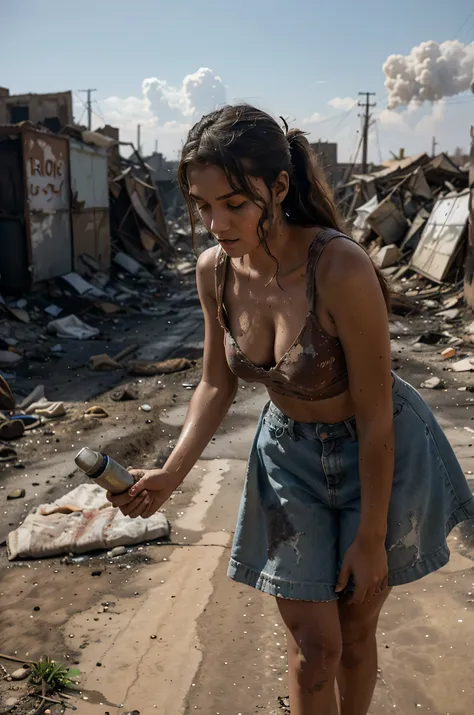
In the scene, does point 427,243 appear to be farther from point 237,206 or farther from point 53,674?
point 237,206

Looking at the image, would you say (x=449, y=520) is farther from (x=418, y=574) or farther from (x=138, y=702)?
(x=138, y=702)

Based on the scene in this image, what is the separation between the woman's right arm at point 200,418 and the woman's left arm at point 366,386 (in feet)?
1.60

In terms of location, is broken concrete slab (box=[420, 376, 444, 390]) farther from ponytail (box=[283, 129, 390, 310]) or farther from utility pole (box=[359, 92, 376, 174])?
utility pole (box=[359, 92, 376, 174])

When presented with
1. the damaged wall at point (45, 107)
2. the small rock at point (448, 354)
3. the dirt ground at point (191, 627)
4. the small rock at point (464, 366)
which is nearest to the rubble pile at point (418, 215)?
the small rock at point (448, 354)

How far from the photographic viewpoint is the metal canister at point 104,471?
6.04 feet

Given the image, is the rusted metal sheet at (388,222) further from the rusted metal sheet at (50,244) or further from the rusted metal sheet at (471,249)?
the rusted metal sheet at (50,244)

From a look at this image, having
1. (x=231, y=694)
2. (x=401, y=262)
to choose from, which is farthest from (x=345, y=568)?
(x=401, y=262)

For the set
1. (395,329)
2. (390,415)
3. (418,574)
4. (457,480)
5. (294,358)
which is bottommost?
(395,329)

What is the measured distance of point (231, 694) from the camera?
8.46ft

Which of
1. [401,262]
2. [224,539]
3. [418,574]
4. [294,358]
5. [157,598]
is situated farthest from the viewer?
[401,262]

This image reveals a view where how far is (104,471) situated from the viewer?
6.19 ft

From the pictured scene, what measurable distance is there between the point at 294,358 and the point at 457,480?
599mm

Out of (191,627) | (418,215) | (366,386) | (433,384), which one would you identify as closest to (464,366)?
(433,384)

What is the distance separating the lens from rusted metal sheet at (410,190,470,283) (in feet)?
44.4
